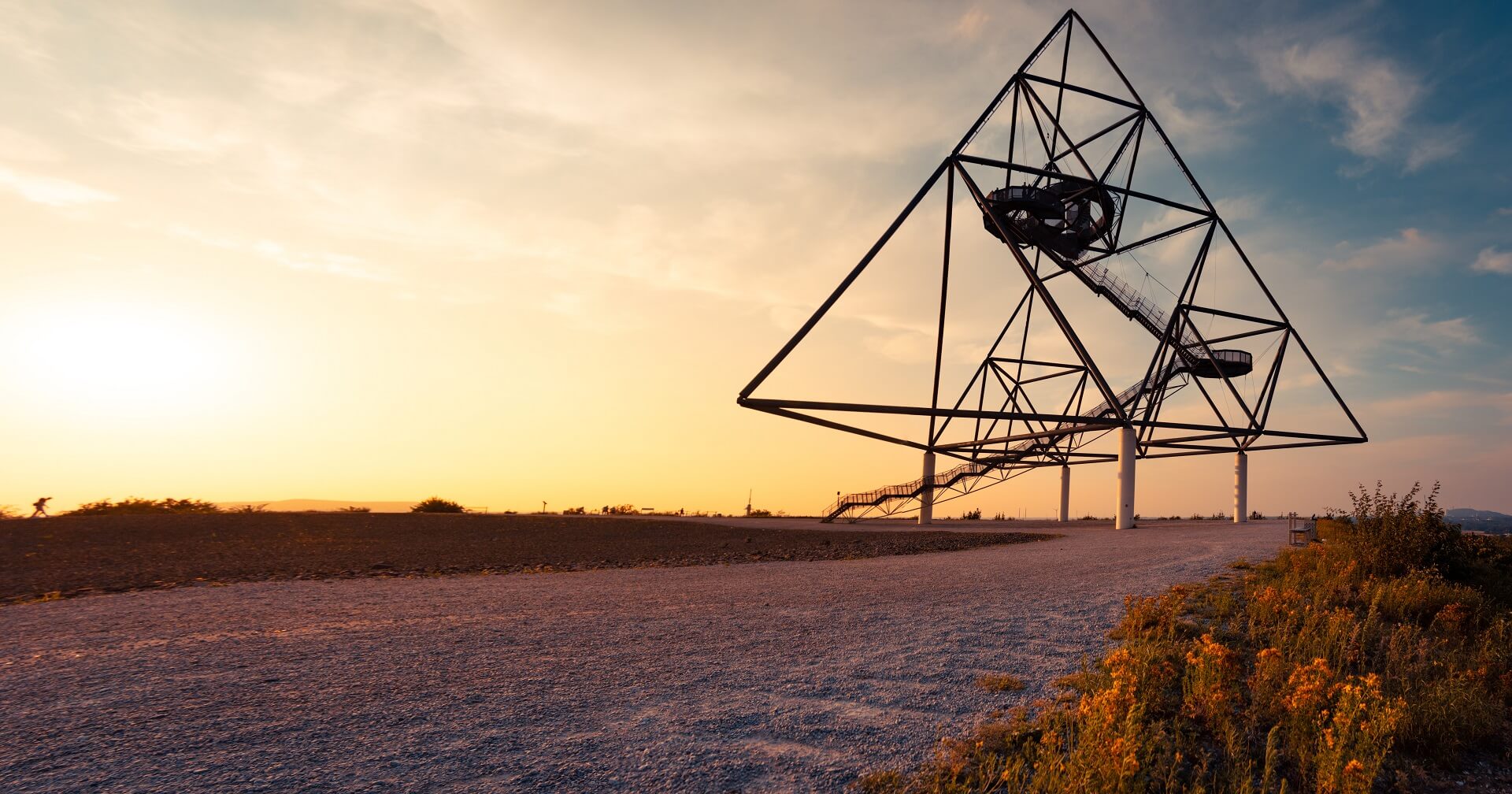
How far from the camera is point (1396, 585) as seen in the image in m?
11.7

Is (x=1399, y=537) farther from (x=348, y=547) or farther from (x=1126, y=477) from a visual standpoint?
(x=348, y=547)

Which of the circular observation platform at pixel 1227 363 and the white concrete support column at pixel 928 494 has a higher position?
the circular observation platform at pixel 1227 363

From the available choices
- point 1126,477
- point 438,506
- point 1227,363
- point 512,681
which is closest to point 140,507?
point 438,506

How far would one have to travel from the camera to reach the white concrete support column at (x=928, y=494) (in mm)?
37094

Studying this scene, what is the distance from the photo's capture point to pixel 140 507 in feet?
100.0

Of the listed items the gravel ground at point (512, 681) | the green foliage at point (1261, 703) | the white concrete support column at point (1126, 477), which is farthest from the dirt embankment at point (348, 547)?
the green foliage at point (1261, 703)

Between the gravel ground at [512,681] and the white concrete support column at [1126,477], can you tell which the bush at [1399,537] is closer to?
the gravel ground at [512,681]

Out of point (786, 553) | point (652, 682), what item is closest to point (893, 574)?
point (786, 553)

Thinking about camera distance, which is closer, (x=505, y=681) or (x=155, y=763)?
(x=155, y=763)

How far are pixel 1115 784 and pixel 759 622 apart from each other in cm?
596

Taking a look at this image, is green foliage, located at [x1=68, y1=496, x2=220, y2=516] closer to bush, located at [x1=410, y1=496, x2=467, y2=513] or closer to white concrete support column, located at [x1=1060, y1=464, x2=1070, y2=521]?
bush, located at [x1=410, y1=496, x2=467, y2=513]

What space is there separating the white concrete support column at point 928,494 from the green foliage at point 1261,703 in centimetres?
2535

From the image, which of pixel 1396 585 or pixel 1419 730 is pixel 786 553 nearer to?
pixel 1396 585

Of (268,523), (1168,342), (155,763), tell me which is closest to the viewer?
(155,763)
